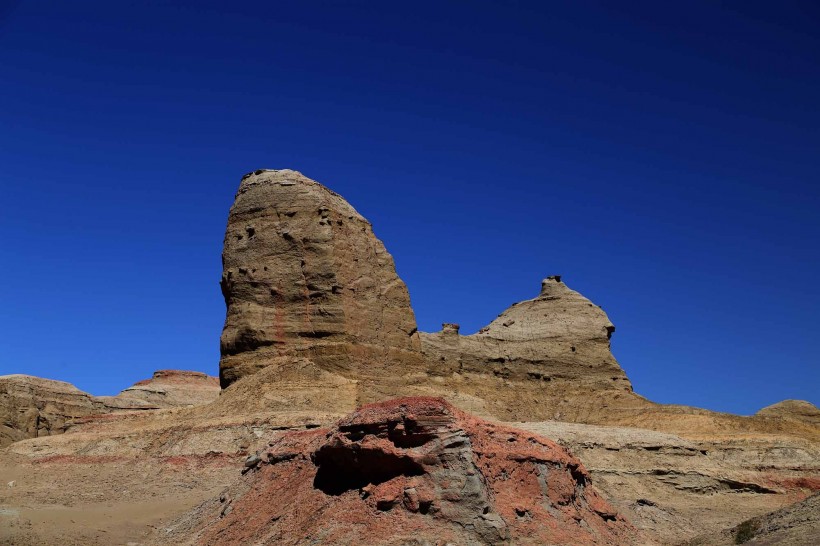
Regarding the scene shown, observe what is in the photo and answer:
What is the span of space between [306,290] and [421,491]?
73.5ft

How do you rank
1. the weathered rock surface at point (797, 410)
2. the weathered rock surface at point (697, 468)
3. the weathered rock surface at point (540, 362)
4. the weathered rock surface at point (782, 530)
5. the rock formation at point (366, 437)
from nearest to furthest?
the weathered rock surface at point (782, 530) < the rock formation at point (366, 437) < the weathered rock surface at point (697, 468) < the weathered rock surface at point (540, 362) < the weathered rock surface at point (797, 410)

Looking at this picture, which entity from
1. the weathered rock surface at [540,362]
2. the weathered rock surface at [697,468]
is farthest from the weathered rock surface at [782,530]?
the weathered rock surface at [540,362]

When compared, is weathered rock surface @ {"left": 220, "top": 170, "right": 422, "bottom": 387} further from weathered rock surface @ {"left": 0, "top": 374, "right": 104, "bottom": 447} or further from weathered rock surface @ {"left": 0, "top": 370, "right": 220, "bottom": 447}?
weathered rock surface @ {"left": 0, "top": 374, "right": 104, "bottom": 447}

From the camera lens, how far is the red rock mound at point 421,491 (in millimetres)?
13125

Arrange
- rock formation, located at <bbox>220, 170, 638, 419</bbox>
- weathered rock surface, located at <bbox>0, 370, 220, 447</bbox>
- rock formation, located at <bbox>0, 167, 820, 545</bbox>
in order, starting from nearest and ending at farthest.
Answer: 1. rock formation, located at <bbox>0, 167, 820, 545</bbox>
2. rock formation, located at <bbox>220, 170, 638, 419</bbox>
3. weathered rock surface, located at <bbox>0, 370, 220, 447</bbox>

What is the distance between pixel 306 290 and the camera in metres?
35.0

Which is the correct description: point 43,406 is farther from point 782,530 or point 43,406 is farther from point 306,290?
point 782,530

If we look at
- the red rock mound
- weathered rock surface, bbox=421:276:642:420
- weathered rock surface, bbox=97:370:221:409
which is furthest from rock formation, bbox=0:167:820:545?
weathered rock surface, bbox=97:370:221:409

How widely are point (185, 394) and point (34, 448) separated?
3950 centimetres

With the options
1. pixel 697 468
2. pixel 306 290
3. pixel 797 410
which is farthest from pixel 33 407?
pixel 797 410

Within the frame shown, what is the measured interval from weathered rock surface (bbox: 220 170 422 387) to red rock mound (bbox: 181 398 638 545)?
1707 cm

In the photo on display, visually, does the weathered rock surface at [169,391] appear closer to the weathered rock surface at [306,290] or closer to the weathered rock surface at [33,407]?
the weathered rock surface at [33,407]

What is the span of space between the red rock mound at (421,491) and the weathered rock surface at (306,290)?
1707cm

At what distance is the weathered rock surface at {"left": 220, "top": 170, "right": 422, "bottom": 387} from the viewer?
3428 cm
